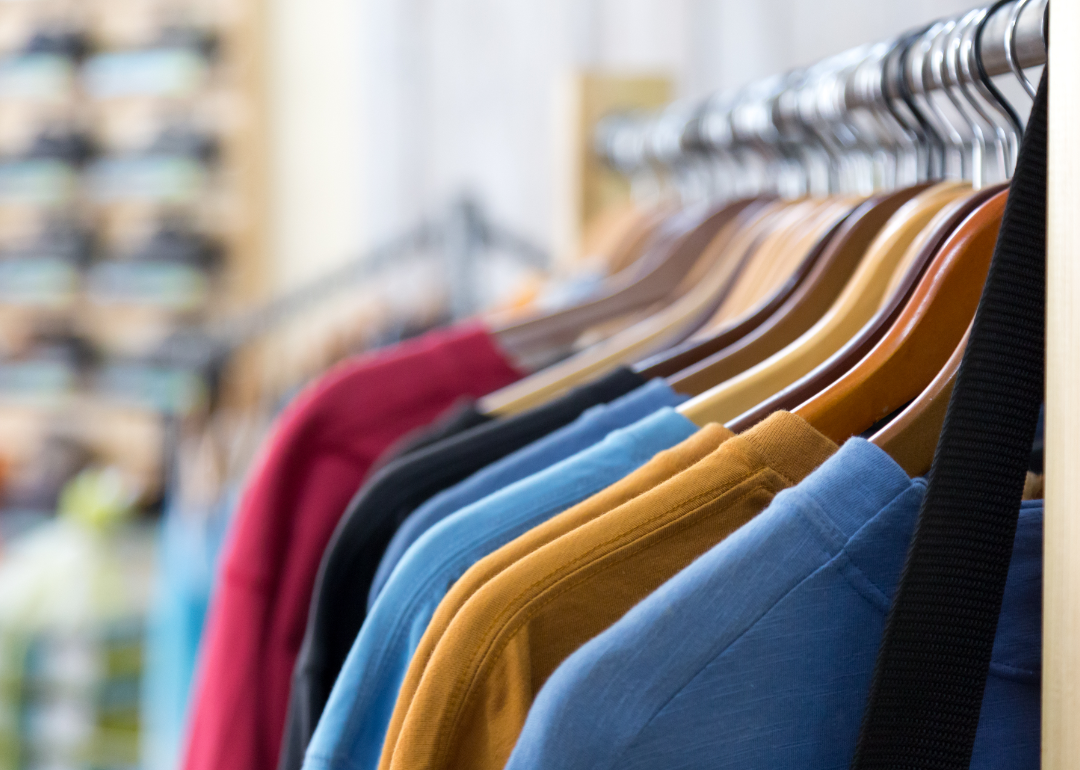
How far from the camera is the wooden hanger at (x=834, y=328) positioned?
0.49 meters

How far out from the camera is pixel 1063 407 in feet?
1.12

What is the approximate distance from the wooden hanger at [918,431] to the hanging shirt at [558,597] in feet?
0.14

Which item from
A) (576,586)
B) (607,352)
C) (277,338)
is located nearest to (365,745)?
(576,586)

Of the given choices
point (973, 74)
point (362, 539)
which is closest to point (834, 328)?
point (973, 74)

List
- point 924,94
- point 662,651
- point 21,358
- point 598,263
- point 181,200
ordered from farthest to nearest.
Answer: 1. point 21,358
2. point 181,200
3. point 598,263
4. point 924,94
5. point 662,651

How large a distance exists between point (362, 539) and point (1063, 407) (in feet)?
1.08

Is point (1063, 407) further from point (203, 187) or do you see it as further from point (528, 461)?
point (203, 187)

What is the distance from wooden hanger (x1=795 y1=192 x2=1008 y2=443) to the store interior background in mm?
1367

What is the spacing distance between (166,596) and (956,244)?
1.09 meters

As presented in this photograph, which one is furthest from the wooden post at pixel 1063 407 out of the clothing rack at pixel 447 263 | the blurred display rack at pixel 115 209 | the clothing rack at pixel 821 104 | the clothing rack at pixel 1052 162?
the blurred display rack at pixel 115 209

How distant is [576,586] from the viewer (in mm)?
376

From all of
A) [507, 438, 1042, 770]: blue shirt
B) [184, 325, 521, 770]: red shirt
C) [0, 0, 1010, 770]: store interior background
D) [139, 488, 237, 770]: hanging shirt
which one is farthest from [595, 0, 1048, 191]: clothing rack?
[0, 0, 1010, 770]: store interior background

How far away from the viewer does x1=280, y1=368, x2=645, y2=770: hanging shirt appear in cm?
51

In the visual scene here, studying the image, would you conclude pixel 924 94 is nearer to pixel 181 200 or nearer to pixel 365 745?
pixel 365 745
